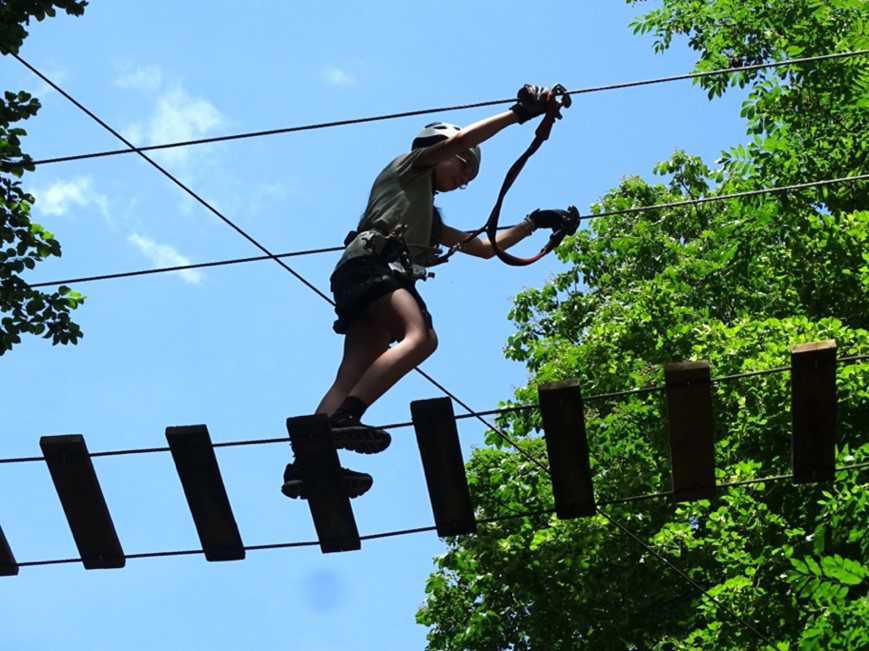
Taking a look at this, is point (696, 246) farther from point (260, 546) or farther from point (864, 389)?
point (260, 546)

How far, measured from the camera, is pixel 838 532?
939 centimetres

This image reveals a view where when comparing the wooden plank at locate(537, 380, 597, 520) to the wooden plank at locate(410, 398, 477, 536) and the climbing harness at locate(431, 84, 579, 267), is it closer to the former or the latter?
the wooden plank at locate(410, 398, 477, 536)

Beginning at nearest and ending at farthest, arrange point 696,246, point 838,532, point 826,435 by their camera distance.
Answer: point 826,435
point 838,532
point 696,246

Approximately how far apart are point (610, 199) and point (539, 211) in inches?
377

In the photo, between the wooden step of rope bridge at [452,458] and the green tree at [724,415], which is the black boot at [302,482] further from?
the green tree at [724,415]

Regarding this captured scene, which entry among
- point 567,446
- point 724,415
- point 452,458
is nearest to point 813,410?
point 567,446

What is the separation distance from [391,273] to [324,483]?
0.90 meters

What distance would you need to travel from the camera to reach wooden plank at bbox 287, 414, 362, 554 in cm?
543

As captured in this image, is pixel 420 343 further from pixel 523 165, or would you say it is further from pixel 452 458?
pixel 523 165

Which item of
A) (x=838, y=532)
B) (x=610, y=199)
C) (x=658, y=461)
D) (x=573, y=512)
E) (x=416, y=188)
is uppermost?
(x=610, y=199)

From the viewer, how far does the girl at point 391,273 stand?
5.59 meters

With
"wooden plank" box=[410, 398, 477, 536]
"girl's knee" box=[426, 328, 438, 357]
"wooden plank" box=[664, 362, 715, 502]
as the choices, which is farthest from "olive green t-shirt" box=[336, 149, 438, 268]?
"wooden plank" box=[664, 362, 715, 502]

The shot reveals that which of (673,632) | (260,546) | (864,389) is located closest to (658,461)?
(673,632)

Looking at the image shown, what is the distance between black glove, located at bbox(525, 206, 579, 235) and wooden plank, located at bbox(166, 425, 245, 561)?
183 centimetres
